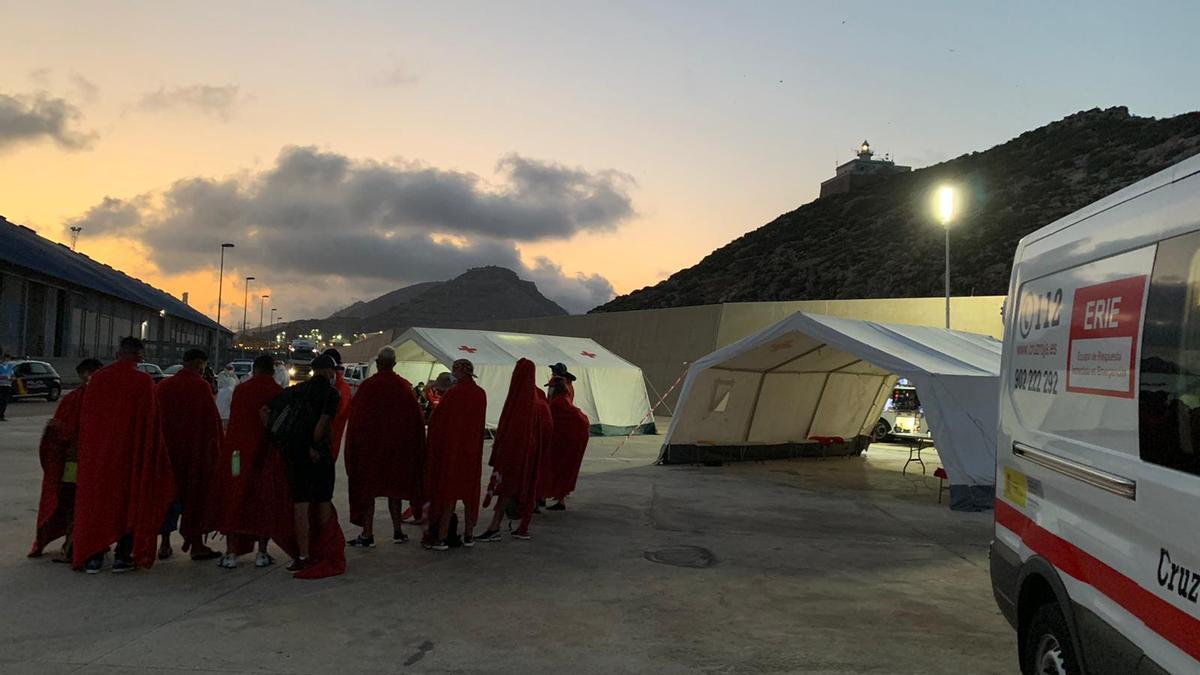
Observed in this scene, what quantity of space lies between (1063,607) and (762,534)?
560 cm

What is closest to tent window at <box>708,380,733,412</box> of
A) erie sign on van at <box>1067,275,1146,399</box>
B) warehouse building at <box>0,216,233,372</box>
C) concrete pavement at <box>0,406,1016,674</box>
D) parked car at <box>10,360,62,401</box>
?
concrete pavement at <box>0,406,1016,674</box>

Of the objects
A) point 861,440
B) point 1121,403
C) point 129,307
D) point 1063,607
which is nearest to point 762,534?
point 1063,607

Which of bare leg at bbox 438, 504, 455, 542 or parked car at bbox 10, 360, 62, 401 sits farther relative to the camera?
parked car at bbox 10, 360, 62, 401

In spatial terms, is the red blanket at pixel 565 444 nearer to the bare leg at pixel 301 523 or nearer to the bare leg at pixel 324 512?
the bare leg at pixel 324 512

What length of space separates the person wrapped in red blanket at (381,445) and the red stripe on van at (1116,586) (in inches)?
196

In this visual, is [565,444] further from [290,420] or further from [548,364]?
[548,364]

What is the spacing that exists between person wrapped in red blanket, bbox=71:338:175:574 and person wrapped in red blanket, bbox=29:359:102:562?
231mm

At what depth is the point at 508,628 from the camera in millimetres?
5191

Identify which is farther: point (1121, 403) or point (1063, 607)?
point (1063, 607)

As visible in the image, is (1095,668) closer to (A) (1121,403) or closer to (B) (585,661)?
(A) (1121,403)

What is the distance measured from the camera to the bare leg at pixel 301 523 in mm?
6281

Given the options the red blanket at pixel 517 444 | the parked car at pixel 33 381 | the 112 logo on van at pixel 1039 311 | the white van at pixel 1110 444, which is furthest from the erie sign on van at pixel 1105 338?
the parked car at pixel 33 381

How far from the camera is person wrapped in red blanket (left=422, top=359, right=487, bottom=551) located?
7.28 m

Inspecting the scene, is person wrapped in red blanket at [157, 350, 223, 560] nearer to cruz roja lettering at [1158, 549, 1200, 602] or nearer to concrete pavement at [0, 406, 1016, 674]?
concrete pavement at [0, 406, 1016, 674]
